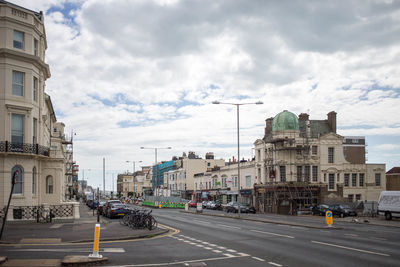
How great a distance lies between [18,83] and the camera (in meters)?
27.9

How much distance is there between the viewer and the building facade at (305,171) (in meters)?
55.3

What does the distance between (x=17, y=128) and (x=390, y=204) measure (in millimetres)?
29930

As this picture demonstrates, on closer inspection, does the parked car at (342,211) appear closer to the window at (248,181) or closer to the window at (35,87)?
the window at (248,181)

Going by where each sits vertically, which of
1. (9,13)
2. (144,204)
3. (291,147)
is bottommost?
(144,204)

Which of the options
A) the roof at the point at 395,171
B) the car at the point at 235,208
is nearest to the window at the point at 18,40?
the car at the point at 235,208

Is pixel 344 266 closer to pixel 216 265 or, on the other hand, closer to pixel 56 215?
pixel 216 265

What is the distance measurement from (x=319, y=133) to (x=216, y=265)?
49.3 meters

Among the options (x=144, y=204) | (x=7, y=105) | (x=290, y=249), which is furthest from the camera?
(x=144, y=204)

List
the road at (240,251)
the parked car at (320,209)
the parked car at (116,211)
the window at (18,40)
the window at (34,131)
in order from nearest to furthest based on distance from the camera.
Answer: the road at (240,251) → the window at (18,40) → the window at (34,131) → the parked car at (116,211) → the parked car at (320,209)

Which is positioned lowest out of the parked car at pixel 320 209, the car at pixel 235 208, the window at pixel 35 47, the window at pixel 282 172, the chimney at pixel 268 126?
the car at pixel 235 208

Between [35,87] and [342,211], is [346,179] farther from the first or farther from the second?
[35,87]

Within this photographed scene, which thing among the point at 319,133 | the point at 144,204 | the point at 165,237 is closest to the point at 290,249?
the point at 165,237

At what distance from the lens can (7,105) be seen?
26969 millimetres

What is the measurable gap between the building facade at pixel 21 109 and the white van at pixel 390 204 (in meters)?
26.9
